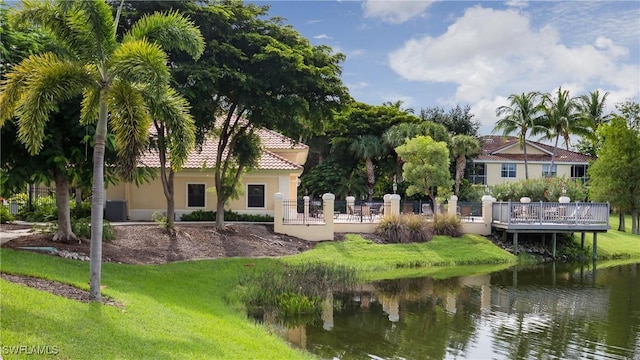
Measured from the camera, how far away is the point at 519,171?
51.4 meters

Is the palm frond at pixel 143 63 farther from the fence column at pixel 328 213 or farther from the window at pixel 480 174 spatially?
the window at pixel 480 174

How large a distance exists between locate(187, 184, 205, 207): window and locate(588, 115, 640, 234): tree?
25411mm

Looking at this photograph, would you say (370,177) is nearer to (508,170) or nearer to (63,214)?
(508,170)

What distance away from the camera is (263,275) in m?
17.0

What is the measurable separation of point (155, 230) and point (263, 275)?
285 inches

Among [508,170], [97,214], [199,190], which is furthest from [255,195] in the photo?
[508,170]

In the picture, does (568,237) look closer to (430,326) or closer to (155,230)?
(430,326)

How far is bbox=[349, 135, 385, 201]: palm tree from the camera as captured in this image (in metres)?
41.6

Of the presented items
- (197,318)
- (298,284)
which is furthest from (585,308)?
(197,318)

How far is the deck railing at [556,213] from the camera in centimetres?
2634

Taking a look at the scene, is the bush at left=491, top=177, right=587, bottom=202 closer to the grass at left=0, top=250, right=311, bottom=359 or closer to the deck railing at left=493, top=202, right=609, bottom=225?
the deck railing at left=493, top=202, right=609, bottom=225

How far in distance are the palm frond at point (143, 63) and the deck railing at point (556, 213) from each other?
21.7m

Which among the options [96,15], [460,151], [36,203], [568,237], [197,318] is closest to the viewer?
[96,15]

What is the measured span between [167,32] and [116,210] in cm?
1839
